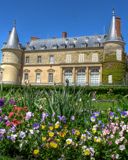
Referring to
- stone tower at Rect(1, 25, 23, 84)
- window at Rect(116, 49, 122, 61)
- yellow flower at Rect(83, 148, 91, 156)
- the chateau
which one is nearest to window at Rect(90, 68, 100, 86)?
the chateau

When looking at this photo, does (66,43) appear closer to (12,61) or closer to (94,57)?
(94,57)

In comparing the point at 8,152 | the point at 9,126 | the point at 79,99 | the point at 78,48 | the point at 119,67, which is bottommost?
the point at 8,152

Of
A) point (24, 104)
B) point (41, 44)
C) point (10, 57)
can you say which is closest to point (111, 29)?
point (41, 44)

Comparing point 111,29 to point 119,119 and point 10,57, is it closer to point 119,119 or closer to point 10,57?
point 10,57

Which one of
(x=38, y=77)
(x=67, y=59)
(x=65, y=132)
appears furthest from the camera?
(x=38, y=77)

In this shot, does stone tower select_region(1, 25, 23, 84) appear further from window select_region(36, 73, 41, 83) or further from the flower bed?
the flower bed

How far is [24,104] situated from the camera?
23.9ft

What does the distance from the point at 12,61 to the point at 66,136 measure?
48.8 meters

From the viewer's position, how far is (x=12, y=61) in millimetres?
53344

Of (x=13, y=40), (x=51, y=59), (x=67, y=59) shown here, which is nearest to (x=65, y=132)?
(x=67, y=59)

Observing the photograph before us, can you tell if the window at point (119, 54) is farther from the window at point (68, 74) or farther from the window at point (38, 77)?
the window at point (38, 77)

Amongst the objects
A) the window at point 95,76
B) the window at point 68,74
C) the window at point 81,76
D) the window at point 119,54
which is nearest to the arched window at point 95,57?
the window at point 95,76

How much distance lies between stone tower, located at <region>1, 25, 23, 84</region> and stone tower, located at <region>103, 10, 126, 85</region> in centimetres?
1494

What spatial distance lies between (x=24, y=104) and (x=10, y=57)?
4699 centimetres
